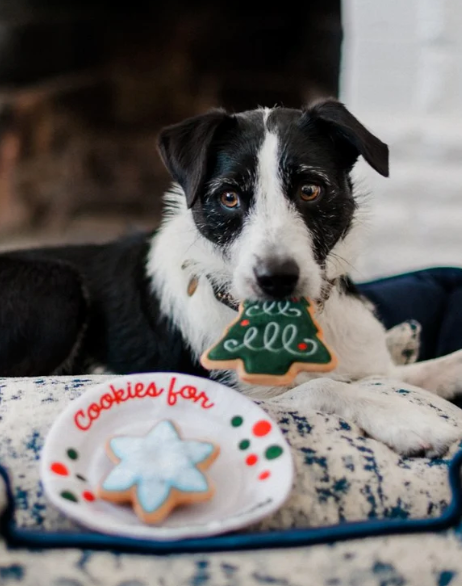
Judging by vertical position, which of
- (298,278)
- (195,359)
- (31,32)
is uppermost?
(31,32)

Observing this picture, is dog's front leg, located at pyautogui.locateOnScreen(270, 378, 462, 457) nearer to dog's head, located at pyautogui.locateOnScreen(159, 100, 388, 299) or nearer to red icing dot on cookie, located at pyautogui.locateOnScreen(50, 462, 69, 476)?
dog's head, located at pyautogui.locateOnScreen(159, 100, 388, 299)

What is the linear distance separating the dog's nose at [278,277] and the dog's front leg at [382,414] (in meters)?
0.21

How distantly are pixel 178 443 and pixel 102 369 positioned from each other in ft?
2.86

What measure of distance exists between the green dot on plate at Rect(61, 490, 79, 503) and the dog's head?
55 cm

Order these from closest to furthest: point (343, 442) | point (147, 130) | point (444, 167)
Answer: point (343, 442)
point (444, 167)
point (147, 130)

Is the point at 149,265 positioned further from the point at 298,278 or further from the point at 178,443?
the point at 178,443

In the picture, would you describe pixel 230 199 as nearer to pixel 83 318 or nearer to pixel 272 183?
pixel 272 183

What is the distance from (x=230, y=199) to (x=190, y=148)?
0.14 meters

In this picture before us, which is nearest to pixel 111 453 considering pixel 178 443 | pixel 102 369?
pixel 178 443

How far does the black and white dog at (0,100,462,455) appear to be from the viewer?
1.48 meters

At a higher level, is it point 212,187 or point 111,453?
point 212,187

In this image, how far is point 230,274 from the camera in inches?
66.7

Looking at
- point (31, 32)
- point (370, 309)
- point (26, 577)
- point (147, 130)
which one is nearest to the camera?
point (26, 577)

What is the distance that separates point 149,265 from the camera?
1.98 m
